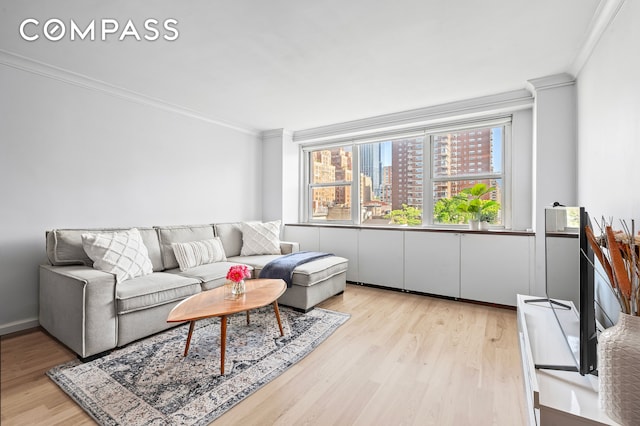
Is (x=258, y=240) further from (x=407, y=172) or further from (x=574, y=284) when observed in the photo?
(x=574, y=284)

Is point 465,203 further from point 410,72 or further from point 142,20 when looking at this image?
point 142,20

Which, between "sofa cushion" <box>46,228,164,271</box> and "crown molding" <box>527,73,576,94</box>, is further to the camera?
"crown molding" <box>527,73,576,94</box>

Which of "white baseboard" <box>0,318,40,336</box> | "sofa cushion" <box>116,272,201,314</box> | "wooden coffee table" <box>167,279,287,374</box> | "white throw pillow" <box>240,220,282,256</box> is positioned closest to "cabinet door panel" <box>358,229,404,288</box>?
"white throw pillow" <box>240,220,282,256</box>

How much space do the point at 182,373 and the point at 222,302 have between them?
0.51 metres

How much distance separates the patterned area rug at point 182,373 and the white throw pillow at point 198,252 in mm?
798

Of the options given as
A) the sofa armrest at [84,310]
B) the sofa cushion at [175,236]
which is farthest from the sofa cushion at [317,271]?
the sofa armrest at [84,310]

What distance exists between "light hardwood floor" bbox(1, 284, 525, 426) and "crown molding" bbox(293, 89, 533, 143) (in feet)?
7.90

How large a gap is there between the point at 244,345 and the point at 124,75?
2.84 meters

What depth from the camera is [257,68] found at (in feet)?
9.05

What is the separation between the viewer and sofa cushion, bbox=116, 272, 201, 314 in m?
2.30

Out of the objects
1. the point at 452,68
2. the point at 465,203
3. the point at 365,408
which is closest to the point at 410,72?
the point at 452,68

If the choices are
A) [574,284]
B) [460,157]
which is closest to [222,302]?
[574,284]

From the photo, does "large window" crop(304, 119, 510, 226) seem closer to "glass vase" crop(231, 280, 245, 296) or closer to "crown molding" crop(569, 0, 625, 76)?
"crown molding" crop(569, 0, 625, 76)

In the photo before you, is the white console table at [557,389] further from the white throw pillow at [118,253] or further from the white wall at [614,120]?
the white throw pillow at [118,253]
